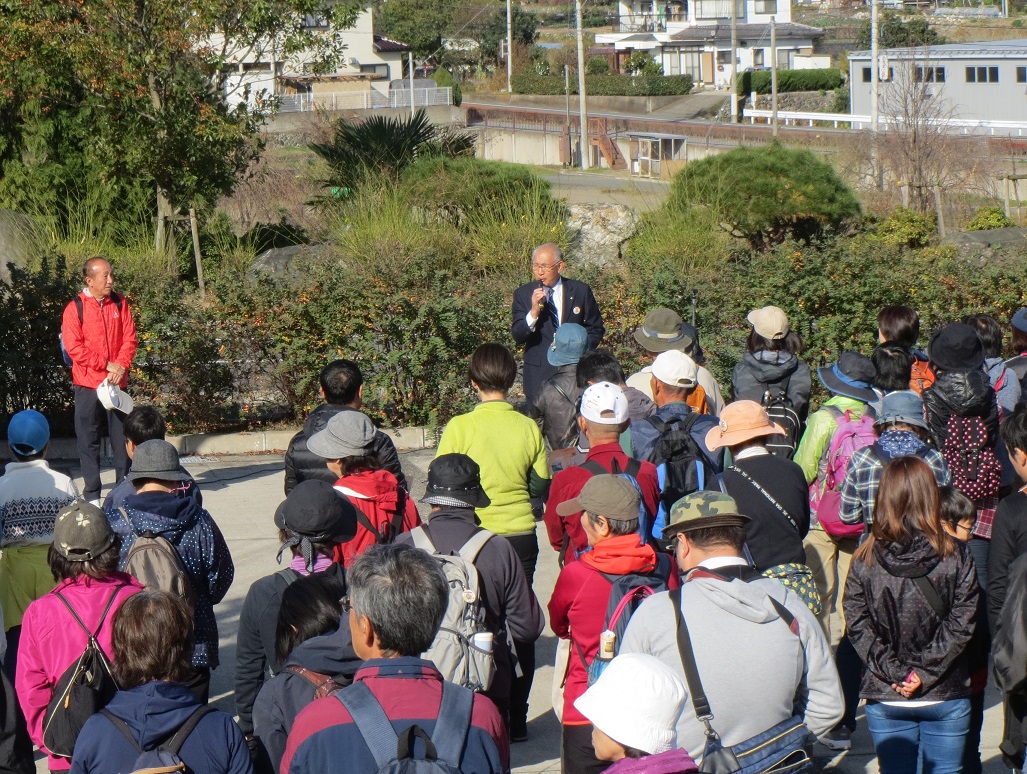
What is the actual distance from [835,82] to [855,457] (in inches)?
2929

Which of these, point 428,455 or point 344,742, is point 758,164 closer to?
point 428,455

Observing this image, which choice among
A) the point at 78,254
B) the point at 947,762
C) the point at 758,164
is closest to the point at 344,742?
the point at 947,762

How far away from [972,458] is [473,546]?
2984mm

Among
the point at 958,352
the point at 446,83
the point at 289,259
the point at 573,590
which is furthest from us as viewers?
the point at 446,83

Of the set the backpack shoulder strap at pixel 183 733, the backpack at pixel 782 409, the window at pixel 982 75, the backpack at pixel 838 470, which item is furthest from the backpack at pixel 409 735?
the window at pixel 982 75

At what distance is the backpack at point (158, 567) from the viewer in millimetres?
4277

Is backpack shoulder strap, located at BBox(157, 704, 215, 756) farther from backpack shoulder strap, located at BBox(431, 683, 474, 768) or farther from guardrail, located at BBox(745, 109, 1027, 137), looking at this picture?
guardrail, located at BBox(745, 109, 1027, 137)

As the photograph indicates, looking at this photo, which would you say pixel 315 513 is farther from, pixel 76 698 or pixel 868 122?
pixel 868 122

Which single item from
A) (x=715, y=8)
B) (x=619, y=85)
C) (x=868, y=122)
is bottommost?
(x=868, y=122)

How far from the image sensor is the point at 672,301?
10883mm

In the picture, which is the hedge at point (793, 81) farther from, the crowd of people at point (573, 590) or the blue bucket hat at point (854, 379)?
the blue bucket hat at point (854, 379)

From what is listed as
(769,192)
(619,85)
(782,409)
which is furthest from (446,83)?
(782,409)

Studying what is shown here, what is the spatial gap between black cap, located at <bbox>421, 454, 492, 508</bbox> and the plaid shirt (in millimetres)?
1742

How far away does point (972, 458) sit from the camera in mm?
5840
